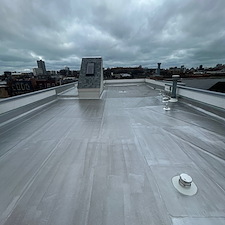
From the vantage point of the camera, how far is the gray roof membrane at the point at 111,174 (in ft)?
3.22

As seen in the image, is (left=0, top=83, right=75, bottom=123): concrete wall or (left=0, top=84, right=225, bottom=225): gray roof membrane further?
(left=0, top=83, right=75, bottom=123): concrete wall


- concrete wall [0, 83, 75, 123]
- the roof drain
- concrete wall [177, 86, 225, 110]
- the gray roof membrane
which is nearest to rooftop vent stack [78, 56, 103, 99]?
concrete wall [0, 83, 75, 123]

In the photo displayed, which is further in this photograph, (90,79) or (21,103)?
(90,79)

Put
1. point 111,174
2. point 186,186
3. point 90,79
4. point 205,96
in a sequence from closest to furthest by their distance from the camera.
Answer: point 186,186 < point 111,174 < point 205,96 < point 90,79

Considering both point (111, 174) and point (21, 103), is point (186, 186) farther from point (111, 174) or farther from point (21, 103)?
point (21, 103)

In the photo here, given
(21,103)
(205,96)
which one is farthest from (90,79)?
(205,96)

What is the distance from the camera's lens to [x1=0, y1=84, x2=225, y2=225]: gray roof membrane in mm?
983

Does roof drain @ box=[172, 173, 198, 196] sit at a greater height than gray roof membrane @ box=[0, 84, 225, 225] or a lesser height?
greater

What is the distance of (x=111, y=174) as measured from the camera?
1.38 meters

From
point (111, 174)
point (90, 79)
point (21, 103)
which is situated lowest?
point (111, 174)

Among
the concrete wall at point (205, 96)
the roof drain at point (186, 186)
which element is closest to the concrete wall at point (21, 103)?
the roof drain at point (186, 186)

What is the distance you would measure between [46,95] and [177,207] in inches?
227

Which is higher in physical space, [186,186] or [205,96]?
[205,96]

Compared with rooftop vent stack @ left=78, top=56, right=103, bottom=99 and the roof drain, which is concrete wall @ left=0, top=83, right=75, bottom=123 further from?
the roof drain
